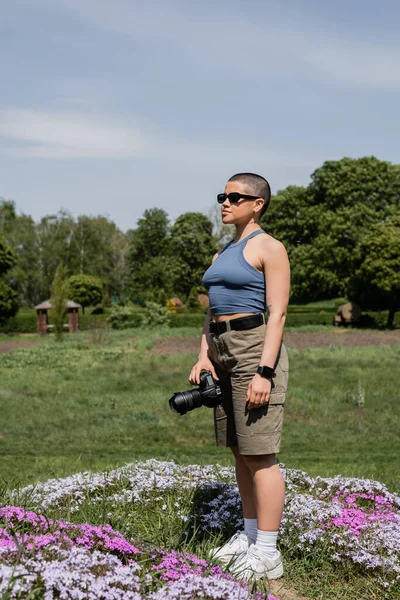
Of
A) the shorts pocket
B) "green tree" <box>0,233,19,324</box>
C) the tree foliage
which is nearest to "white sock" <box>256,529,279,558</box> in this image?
the shorts pocket

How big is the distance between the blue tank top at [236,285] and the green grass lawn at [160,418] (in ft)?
9.42

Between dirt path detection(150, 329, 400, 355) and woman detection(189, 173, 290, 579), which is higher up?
woman detection(189, 173, 290, 579)

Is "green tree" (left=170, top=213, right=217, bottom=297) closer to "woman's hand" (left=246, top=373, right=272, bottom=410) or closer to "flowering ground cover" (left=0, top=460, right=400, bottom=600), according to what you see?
"flowering ground cover" (left=0, top=460, right=400, bottom=600)

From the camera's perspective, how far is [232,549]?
3.65m

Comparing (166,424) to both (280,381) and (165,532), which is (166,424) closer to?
(165,532)

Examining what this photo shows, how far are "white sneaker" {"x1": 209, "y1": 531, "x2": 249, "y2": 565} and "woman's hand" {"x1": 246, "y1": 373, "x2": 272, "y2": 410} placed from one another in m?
0.84

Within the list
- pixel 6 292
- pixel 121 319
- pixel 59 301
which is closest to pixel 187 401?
pixel 59 301

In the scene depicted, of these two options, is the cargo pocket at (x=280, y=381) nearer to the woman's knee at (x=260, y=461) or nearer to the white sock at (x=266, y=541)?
the woman's knee at (x=260, y=461)

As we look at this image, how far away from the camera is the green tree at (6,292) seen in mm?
29891

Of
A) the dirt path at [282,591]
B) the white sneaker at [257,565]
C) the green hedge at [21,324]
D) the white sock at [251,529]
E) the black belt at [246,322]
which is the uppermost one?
the black belt at [246,322]

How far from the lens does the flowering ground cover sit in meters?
2.75

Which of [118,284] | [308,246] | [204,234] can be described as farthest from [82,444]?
[118,284]

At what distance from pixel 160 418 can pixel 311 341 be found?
35.7 ft

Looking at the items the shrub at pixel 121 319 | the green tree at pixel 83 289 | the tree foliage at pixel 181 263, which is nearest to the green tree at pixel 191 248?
the tree foliage at pixel 181 263
